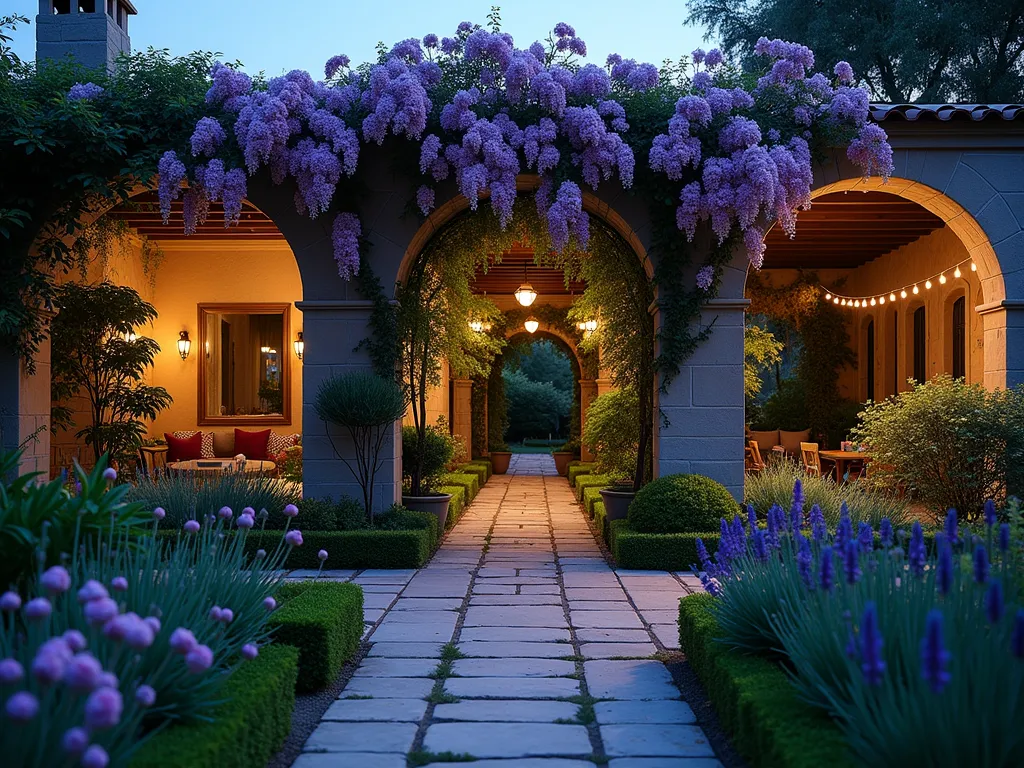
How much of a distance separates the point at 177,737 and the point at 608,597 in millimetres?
3774

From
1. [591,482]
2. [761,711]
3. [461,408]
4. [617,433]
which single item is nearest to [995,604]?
[761,711]

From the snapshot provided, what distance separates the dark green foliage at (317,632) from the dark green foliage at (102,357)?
6619mm

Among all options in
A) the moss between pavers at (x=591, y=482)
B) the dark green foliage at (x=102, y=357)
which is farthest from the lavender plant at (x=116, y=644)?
the moss between pavers at (x=591, y=482)

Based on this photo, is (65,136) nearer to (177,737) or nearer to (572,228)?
(572,228)

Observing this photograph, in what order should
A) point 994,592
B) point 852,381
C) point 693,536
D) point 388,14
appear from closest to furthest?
point 994,592 < point 693,536 < point 388,14 < point 852,381

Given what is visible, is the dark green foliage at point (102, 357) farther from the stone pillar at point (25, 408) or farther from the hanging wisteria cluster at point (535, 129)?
the hanging wisteria cluster at point (535, 129)

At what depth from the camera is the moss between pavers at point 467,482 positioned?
37.0 ft

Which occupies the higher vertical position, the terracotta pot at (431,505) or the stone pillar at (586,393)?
the stone pillar at (586,393)

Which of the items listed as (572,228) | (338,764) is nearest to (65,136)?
(572,228)

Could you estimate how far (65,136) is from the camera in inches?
277

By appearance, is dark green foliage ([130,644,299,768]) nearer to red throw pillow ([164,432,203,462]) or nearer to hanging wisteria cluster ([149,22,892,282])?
hanging wisteria cluster ([149,22,892,282])

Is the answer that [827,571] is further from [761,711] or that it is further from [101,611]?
[101,611]

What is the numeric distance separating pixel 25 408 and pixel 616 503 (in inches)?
199

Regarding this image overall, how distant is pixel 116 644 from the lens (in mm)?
1925
